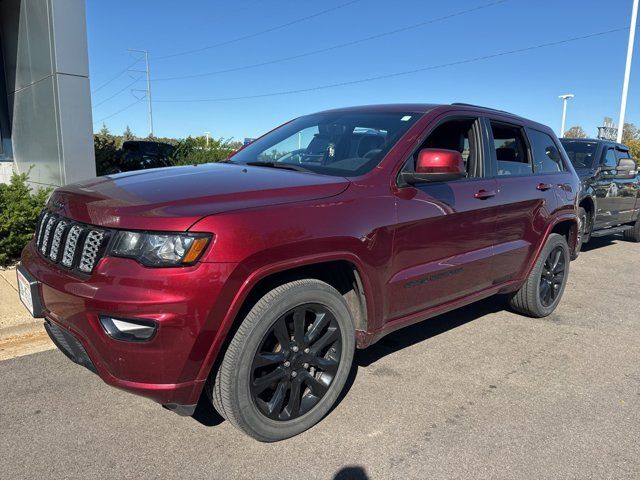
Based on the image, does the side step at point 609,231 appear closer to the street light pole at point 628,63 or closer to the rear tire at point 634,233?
the rear tire at point 634,233

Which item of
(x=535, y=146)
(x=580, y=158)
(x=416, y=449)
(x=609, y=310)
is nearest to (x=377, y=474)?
(x=416, y=449)

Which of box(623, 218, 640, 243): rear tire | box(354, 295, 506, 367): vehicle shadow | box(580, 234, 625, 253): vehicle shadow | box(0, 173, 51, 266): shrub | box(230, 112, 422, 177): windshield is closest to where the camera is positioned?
box(230, 112, 422, 177): windshield

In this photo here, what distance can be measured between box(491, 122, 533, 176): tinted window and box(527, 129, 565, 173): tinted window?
148 millimetres

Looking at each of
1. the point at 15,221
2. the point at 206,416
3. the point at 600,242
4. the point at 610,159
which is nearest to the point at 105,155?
the point at 15,221

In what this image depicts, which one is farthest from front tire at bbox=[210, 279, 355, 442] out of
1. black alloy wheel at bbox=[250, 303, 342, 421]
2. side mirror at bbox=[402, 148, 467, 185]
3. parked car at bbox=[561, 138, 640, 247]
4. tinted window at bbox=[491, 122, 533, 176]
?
parked car at bbox=[561, 138, 640, 247]

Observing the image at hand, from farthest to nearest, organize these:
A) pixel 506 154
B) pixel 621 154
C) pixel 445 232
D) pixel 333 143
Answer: pixel 621 154 → pixel 506 154 → pixel 333 143 → pixel 445 232

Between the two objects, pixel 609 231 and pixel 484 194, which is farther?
pixel 609 231

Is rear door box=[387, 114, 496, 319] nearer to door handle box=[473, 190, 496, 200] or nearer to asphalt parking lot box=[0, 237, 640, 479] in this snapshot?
door handle box=[473, 190, 496, 200]

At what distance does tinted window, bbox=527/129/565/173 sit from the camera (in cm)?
479

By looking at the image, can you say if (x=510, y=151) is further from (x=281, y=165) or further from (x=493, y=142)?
(x=281, y=165)

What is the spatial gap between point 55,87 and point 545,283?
6.13 metres

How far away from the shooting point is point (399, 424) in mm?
3045

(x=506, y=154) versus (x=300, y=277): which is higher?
(x=506, y=154)

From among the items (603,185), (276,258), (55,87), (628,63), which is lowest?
(276,258)
